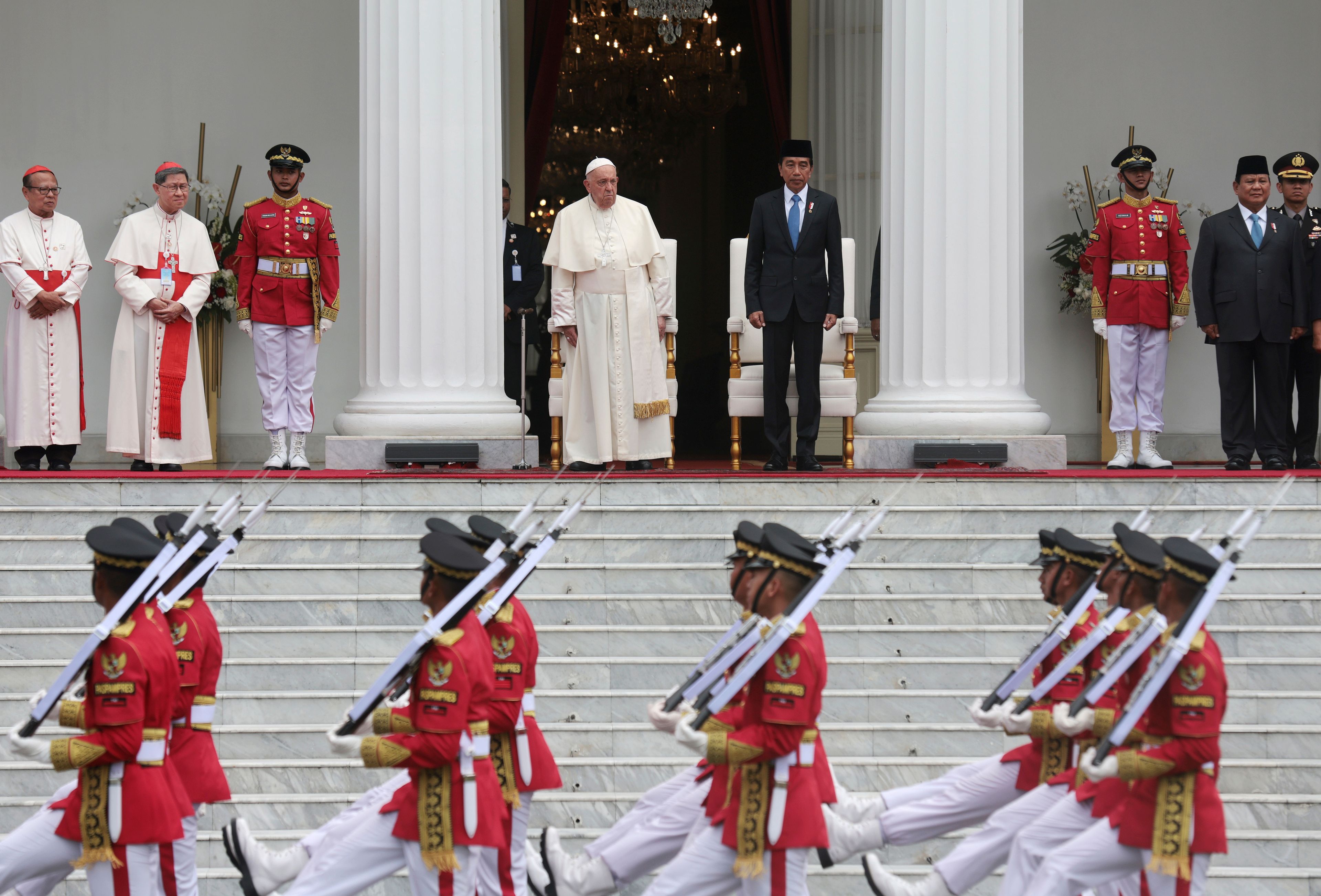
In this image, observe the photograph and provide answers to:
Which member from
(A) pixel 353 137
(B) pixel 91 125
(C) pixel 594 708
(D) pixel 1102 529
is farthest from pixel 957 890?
(B) pixel 91 125

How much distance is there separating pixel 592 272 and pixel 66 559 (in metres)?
3.75

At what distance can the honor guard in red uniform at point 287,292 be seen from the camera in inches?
368

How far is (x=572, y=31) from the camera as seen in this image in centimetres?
1396

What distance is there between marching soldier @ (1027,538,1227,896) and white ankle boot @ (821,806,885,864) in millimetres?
758

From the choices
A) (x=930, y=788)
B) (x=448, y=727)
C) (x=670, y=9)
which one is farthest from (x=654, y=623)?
(x=670, y=9)

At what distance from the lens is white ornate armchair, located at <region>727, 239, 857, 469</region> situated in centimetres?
981

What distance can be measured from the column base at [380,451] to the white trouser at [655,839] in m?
4.74

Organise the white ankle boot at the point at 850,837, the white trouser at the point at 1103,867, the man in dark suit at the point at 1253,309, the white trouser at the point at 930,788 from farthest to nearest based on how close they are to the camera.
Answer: the man in dark suit at the point at 1253,309 → the white trouser at the point at 930,788 → the white ankle boot at the point at 850,837 → the white trouser at the point at 1103,867

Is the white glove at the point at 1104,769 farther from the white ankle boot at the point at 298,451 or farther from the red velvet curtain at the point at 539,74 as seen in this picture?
the red velvet curtain at the point at 539,74

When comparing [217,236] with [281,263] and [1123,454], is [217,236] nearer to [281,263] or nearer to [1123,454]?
[281,263]

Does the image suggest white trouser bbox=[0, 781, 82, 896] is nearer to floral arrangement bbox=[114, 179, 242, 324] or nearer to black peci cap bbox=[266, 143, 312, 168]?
black peci cap bbox=[266, 143, 312, 168]

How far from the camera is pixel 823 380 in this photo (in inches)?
390

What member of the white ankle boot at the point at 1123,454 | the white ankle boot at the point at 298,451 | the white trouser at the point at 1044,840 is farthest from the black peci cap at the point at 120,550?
the white ankle boot at the point at 1123,454

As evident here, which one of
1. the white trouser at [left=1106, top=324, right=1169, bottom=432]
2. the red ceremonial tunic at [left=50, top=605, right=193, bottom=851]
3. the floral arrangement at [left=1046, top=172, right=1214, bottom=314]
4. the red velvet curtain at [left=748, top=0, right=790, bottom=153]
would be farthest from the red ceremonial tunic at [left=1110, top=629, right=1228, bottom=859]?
the red velvet curtain at [left=748, top=0, right=790, bottom=153]
